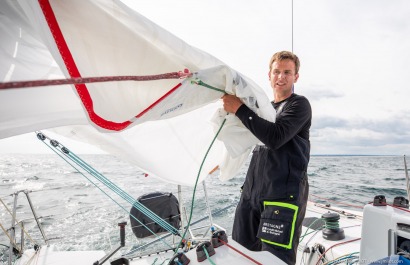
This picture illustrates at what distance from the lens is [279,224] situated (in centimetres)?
142

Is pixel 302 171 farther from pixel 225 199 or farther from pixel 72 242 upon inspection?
pixel 225 199

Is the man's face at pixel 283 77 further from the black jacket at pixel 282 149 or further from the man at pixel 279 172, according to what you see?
the black jacket at pixel 282 149

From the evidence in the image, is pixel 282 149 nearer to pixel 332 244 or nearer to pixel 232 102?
pixel 232 102

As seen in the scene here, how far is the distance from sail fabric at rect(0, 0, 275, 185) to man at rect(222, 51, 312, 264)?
0.11 meters

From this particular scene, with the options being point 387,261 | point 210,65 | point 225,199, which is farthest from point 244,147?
point 225,199

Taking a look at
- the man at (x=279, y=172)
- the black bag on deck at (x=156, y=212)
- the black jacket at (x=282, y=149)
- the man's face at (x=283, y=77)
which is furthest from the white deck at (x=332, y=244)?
the man's face at (x=283, y=77)

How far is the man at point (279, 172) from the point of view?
141 cm

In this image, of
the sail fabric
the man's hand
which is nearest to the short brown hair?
the sail fabric

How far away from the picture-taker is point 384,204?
145 cm

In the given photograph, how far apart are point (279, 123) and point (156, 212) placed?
1.54 metres

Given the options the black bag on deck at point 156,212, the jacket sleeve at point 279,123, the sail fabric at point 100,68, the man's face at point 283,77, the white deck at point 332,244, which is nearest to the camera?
the sail fabric at point 100,68

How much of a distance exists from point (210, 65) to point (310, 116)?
798mm

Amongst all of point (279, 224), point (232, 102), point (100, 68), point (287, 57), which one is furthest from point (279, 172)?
point (100, 68)

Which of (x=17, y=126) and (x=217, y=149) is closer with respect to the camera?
(x=17, y=126)
